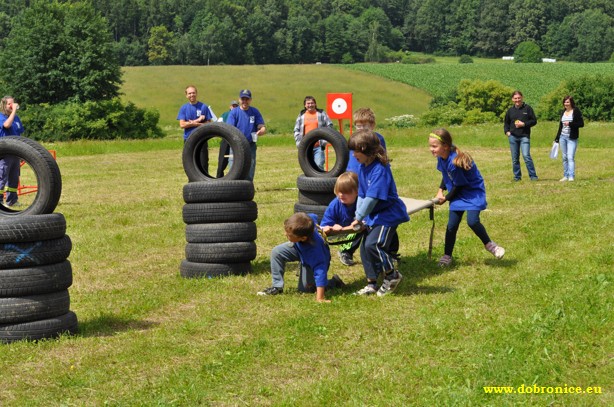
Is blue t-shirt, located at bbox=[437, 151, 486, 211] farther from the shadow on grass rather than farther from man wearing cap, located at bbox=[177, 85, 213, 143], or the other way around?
man wearing cap, located at bbox=[177, 85, 213, 143]

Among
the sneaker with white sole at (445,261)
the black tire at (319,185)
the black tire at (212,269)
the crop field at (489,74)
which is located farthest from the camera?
the crop field at (489,74)

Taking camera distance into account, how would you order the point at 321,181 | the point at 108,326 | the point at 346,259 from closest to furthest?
the point at 108,326 → the point at 346,259 → the point at 321,181

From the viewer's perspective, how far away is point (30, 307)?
748 centimetres

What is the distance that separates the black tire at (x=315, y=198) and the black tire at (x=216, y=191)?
1.54 m

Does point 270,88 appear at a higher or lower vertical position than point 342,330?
lower

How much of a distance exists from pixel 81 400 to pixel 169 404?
0.67 m

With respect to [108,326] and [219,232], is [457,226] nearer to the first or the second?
[219,232]

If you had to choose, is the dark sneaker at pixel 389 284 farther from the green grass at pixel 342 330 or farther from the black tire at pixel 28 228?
the black tire at pixel 28 228

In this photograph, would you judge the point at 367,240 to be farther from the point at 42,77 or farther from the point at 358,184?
the point at 42,77

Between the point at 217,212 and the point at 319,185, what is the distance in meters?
1.84

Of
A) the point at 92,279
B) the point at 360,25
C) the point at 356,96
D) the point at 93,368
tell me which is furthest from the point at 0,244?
the point at 360,25

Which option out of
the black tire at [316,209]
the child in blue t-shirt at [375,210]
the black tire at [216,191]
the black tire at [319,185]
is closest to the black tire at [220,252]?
the black tire at [216,191]

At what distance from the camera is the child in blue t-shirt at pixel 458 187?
10.2m

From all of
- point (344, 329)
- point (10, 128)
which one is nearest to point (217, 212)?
point (344, 329)
